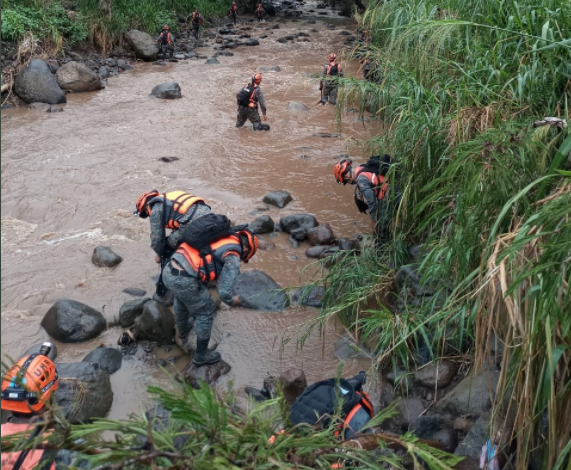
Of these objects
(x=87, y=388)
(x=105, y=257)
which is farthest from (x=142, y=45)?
(x=87, y=388)

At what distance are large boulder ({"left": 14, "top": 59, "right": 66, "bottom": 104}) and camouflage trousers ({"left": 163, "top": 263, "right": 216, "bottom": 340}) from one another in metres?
9.20

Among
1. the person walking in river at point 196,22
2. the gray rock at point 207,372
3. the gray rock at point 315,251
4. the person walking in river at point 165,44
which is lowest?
the gray rock at point 207,372

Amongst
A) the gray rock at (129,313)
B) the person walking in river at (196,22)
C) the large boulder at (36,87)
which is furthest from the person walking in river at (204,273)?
the person walking in river at (196,22)

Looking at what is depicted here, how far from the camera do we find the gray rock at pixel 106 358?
4.91m

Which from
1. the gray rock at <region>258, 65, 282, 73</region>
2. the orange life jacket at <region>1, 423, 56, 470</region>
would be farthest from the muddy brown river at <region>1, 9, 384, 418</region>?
the gray rock at <region>258, 65, 282, 73</region>

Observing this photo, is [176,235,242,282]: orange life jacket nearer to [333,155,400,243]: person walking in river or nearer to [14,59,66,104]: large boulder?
[333,155,400,243]: person walking in river

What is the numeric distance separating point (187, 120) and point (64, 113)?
2.73 m

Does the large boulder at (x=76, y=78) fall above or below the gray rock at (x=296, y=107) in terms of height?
above

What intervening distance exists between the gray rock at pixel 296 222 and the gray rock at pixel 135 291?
2.11m

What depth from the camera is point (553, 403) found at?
2158 mm

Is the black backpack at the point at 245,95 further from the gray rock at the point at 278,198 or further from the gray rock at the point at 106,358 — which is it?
the gray rock at the point at 106,358

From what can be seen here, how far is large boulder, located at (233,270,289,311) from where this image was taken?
19.1ft

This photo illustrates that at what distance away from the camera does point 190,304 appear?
481cm

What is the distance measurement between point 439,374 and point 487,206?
1.47 m
